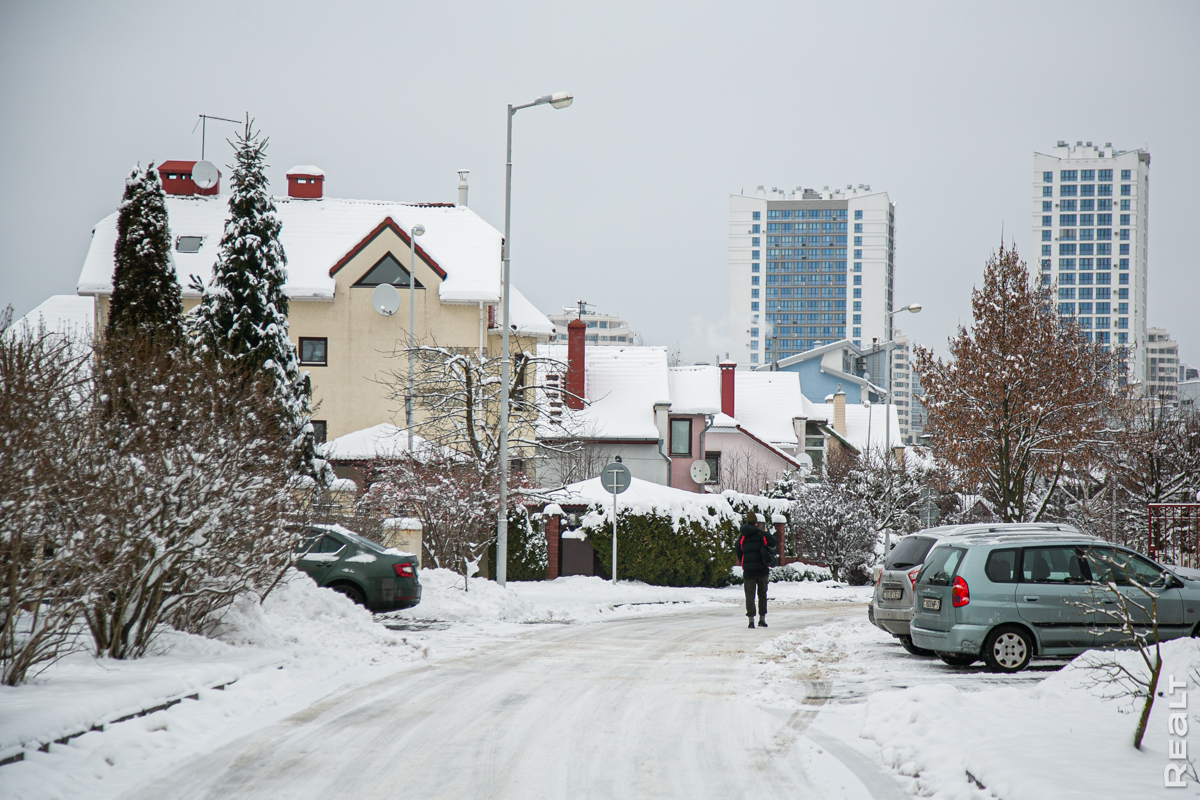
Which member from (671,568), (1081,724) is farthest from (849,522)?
(1081,724)

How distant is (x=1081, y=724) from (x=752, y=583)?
967 cm

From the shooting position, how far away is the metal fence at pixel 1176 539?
16.8 meters

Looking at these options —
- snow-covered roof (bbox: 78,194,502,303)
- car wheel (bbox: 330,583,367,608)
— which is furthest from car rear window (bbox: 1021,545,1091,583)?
snow-covered roof (bbox: 78,194,502,303)

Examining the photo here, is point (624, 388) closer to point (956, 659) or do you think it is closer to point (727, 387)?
point (727, 387)

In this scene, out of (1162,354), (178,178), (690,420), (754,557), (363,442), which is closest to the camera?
(754,557)

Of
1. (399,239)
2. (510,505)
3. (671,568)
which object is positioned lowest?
(671,568)

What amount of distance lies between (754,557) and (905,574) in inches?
137

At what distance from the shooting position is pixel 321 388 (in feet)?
128

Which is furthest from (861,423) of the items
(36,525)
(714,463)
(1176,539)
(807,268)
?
(807,268)

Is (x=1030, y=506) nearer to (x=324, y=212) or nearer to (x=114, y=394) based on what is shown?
(x=114, y=394)

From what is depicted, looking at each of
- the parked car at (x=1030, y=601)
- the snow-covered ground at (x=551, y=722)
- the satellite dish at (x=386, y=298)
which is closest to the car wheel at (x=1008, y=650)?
the parked car at (x=1030, y=601)

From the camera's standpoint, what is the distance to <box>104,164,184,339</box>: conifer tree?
18250 mm

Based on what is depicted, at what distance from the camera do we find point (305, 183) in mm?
44438

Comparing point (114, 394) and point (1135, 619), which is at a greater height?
point (114, 394)
